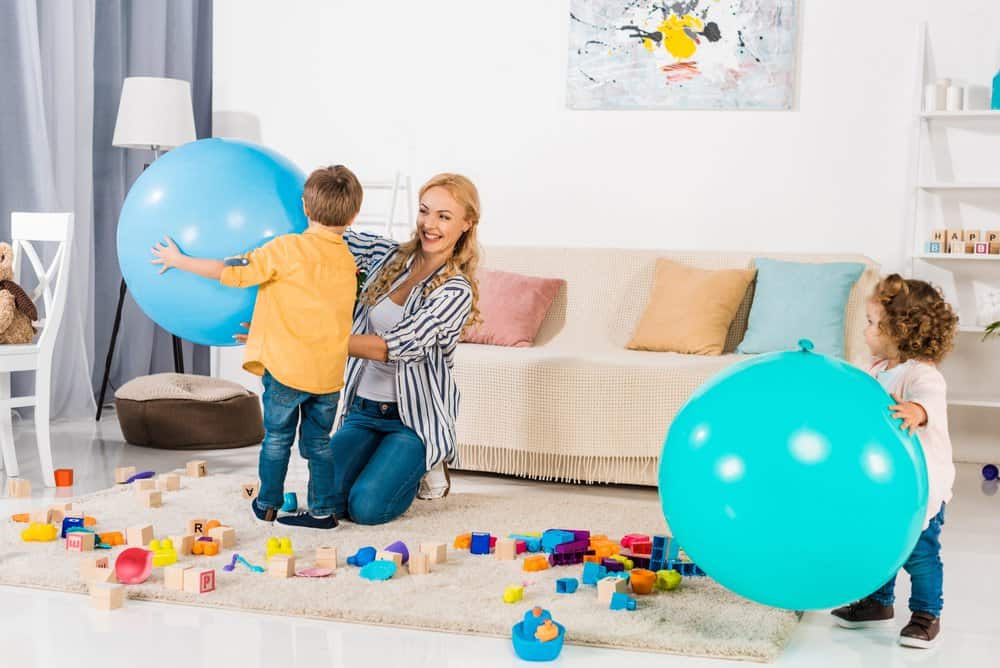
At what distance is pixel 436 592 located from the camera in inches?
85.8

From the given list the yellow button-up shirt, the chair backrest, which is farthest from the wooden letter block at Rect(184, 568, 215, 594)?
the chair backrest

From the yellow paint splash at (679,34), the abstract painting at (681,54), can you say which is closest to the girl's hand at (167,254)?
the abstract painting at (681,54)

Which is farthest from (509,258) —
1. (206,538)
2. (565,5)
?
(206,538)

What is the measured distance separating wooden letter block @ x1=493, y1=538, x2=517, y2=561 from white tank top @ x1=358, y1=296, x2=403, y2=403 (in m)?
0.61

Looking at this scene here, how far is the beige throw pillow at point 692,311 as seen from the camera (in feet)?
12.1

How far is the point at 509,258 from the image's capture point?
13.7 feet

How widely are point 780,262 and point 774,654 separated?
7.09 ft

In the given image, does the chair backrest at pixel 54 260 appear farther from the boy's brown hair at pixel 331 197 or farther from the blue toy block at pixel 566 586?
the blue toy block at pixel 566 586

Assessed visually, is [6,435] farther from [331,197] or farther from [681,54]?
[681,54]

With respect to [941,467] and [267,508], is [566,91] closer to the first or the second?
[267,508]

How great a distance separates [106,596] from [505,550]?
85 centimetres

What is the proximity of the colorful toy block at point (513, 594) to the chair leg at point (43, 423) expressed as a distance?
1695 mm

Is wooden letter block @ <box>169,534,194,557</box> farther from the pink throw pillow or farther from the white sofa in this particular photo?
the pink throw pillow

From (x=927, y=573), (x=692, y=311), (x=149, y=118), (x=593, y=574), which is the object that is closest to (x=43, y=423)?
(x=149, y=118)
